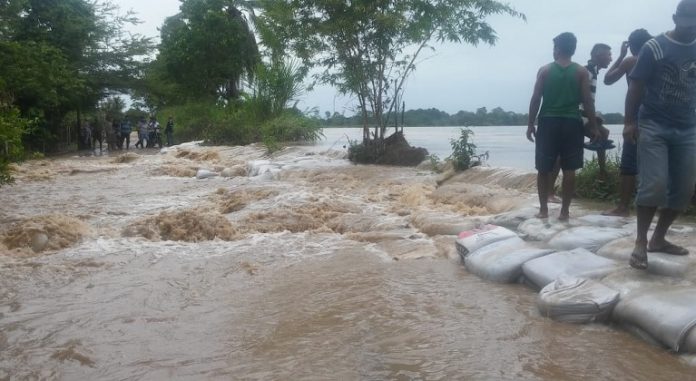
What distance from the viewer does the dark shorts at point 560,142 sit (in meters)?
4.63

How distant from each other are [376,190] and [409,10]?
414 centimetres

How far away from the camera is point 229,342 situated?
2.95 metres

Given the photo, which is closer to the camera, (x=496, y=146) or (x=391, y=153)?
(x=391, y=153)

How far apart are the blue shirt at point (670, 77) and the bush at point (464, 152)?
5.70 meters

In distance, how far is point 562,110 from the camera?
4609 mm

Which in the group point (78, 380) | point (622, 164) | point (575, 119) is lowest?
point (78, 380)

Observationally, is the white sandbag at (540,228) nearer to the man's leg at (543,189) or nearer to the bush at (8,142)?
the man's leg at (543,189)

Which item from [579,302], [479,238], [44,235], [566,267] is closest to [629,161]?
[479,238]

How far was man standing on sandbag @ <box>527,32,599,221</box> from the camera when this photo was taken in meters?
4.61

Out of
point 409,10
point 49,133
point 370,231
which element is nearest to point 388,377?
point 370,231

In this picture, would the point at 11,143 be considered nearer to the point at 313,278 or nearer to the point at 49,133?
the point at 313,278

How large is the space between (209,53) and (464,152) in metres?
19.3

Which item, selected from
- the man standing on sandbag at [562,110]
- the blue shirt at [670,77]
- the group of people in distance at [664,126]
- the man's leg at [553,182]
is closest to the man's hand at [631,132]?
the group of people in distance at [664,126]

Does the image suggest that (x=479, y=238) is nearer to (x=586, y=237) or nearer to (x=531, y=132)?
(x=586, y=237)
